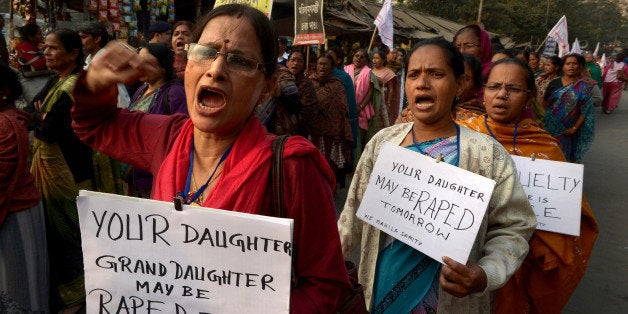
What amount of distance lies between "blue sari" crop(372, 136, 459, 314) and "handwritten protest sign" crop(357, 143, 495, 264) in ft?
0.41

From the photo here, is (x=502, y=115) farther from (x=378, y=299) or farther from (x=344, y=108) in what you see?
(x=344, y=108)

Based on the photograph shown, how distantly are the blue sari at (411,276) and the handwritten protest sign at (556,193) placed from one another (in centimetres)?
65

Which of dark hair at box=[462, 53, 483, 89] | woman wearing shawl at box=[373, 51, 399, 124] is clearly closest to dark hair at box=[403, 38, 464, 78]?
dark hair at box=[462, 53, 483, 89]

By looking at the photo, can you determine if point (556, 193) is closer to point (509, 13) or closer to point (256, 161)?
point (256, 161)

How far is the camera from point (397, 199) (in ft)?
6.24

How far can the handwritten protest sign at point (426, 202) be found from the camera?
1710mm

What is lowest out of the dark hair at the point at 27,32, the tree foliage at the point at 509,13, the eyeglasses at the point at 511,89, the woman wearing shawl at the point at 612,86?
the woman wearing shawl at the point at 612,86

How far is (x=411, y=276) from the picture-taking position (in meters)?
1.91

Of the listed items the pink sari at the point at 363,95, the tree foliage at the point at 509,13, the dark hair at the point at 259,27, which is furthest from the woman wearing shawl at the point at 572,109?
the tree foliage at the point at 509,13

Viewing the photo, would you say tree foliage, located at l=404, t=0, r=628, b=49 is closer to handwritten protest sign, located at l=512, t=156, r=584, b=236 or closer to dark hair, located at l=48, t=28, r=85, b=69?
dark hair, located at l=48, t=28, r=85, b=69

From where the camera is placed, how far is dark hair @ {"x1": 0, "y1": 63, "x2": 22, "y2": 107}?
103 inches

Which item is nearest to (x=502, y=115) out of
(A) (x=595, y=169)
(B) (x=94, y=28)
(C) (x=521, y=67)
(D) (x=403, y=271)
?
(C) (x=521, y=67)

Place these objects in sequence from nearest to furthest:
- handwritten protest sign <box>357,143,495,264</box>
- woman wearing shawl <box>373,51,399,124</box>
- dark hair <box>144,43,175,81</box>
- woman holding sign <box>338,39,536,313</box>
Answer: handwritten protest sign <box>357,143,495,264</box> → woman holding sign <box>338,39,536,313</box> → dark hair <box>144,43,175,81</box> → woman wearing shawl <box>373,51,399,124</box>

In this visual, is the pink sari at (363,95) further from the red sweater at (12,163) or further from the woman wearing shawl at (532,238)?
the red sweater at (12,163)
